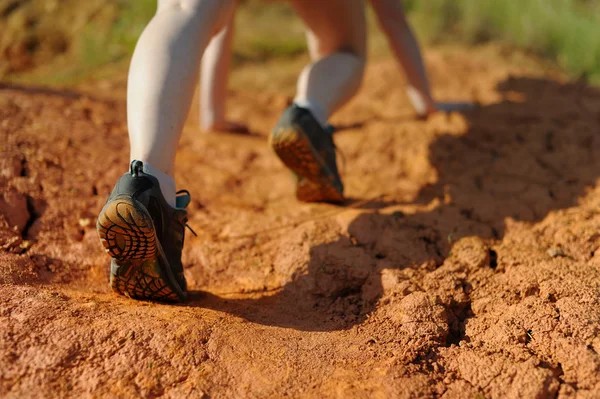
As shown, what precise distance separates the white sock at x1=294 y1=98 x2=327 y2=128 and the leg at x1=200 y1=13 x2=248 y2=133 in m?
0.81

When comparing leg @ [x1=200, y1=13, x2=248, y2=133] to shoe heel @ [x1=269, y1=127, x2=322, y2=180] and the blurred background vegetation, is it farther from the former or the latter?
the blurred background vegetation

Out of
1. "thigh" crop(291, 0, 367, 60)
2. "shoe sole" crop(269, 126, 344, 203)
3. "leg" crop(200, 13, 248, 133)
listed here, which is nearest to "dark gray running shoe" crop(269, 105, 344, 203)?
"shoe sole" crop(269, 126, 344, 203)

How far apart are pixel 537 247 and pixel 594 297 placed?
28 cm

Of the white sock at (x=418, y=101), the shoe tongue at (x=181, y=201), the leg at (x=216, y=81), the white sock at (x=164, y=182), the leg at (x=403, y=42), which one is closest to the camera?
the white sock at (x=164, y=182)

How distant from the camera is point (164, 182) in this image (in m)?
1.28

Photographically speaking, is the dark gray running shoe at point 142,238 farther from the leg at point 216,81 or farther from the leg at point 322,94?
the leg at point 216,81

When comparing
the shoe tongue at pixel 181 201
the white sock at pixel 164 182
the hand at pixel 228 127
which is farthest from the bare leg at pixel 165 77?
the hand at pixel 228 127

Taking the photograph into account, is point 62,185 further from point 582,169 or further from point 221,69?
point 582,169

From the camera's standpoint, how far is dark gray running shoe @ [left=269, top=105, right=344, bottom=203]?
160 centimetres

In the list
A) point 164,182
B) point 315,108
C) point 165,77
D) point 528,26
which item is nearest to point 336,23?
point 315,108

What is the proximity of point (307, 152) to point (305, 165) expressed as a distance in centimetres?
7

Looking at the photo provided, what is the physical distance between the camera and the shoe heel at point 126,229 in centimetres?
115

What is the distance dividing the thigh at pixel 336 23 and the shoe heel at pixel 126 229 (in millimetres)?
1148

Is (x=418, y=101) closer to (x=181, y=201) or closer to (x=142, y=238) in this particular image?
(x=181, y=201)
